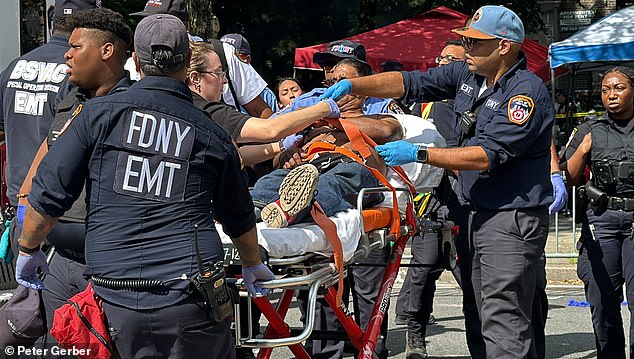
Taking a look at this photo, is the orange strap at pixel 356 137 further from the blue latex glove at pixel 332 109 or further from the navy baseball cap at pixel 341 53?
the navy baseball cap at pixel 341 53

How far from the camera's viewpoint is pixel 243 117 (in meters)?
4.81

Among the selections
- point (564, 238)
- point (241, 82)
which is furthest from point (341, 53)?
point (564, 238)

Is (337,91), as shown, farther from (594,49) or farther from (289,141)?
(594,49)

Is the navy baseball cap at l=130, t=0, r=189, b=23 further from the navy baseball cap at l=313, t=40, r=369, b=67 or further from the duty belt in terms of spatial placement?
the duty belt

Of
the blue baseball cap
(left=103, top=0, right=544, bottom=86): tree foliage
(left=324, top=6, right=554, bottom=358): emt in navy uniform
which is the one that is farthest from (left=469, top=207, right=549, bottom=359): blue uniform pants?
(left=103, top=0, right=544, bottom=86): tree foliage

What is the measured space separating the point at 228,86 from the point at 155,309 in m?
2.97

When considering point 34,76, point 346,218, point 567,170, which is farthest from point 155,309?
point 567,170

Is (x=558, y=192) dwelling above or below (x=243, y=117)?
below

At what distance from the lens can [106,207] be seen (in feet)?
11.4

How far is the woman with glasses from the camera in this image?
4738 millimetres

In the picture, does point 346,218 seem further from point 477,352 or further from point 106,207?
point 477,352

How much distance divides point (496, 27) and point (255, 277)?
226 centimetres

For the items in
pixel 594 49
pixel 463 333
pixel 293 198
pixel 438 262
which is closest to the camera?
pixel 293 198

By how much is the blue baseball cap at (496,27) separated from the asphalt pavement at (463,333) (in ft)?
8.21
